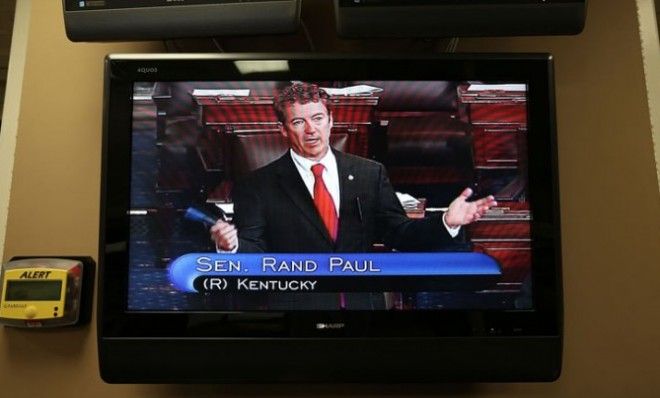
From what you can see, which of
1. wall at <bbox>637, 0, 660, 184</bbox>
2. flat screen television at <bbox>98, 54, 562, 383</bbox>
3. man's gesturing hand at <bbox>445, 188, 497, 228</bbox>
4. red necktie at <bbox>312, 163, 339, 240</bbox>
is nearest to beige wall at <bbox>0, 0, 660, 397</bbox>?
wall at <bbox>637, 0, 660, 184</bbox>

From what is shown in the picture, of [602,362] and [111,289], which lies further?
[602,362]

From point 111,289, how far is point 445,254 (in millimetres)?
718

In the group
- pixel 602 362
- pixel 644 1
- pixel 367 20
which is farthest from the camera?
pixel 644 1

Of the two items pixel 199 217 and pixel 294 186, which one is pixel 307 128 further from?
pixel 199 217

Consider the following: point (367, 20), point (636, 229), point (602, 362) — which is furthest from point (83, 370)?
point (636, 229)

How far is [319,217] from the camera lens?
3.64 feet

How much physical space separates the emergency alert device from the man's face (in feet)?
1.98

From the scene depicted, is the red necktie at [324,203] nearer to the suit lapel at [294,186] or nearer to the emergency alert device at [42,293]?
the suit lapel at [294,186]

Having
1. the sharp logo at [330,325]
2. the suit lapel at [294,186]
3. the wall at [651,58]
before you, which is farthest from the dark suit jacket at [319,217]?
the wall at [651,58]

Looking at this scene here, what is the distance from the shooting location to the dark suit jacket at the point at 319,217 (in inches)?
43.4

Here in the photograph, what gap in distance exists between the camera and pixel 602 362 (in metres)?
1.21

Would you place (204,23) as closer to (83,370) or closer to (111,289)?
(111,289)

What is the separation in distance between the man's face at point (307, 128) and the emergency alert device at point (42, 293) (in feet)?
1.98

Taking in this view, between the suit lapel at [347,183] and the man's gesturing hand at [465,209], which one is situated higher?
the suit lapel at [347,183]
